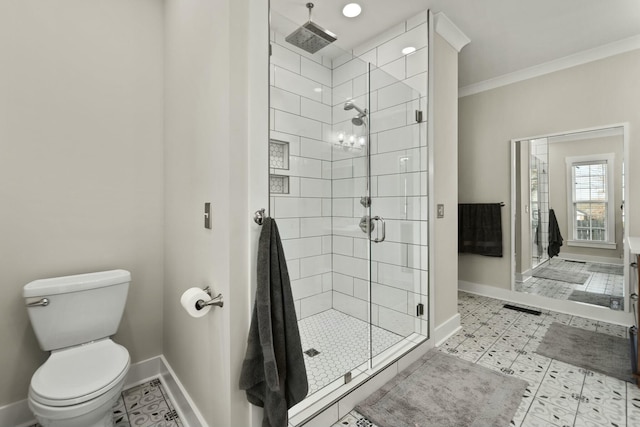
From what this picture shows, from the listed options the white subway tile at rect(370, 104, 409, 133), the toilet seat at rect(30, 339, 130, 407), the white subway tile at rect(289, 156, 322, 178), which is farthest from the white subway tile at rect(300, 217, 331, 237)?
the toilet seat at rect(30, 339, 130, 407)

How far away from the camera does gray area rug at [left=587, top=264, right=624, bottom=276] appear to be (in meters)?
2.54

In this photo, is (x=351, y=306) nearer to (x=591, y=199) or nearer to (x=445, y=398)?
(x=445, y=398)

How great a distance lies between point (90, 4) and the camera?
1.66 metres

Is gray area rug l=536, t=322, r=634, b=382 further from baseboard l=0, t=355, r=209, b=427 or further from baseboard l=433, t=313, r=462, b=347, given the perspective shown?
baseboard l=0, t=355, r=209, b=427

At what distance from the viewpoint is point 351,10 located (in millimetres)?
2031

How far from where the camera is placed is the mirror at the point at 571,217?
2.54 meters

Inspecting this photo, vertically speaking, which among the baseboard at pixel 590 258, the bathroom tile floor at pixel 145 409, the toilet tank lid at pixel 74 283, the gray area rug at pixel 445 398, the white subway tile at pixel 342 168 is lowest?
the bathroom tile floor at pixel 145 409

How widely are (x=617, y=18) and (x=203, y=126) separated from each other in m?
3.21

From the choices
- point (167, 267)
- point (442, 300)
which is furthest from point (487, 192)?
point (167, 267)

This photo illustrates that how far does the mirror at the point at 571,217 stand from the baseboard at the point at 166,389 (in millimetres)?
3341

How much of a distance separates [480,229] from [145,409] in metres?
3.54

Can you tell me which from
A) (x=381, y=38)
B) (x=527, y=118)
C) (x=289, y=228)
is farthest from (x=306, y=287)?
(x=527, y=118)

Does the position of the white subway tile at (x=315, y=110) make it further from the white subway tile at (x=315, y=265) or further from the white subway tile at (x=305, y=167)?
the white subway tile at (x=315, y=265)

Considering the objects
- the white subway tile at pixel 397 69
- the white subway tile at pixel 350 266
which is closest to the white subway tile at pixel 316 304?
the white subway tile at pixel 350 266
